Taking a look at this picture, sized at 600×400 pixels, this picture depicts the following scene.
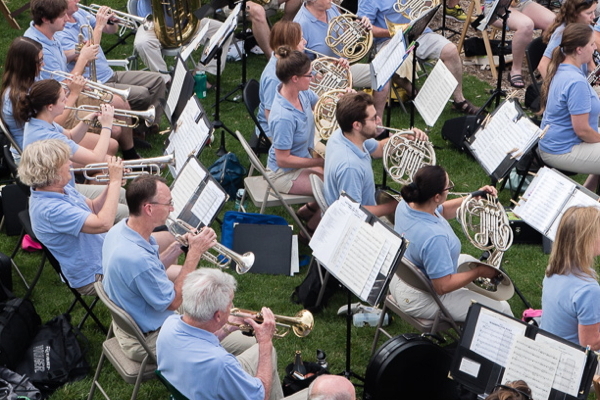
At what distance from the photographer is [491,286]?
5.55 meters

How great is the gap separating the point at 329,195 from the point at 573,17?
3838 millimetres

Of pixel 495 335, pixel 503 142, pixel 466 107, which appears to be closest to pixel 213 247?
pixel 495 335

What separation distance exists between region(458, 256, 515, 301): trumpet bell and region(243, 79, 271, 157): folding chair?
262 cm

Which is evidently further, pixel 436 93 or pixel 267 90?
pixel 267 90

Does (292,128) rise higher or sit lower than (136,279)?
lower

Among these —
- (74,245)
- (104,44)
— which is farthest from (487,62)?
(74,245)

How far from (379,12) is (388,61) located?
1.90 meters

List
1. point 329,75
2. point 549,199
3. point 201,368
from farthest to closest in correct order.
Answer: point 329,75
point 549,199
point 201,368

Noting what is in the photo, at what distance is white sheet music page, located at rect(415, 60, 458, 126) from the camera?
286 inches

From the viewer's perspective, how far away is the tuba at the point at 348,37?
28.2ft

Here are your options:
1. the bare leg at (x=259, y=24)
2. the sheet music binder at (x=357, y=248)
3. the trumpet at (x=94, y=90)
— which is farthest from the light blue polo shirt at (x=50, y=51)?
the sheet music binder at (x=357, y=248)

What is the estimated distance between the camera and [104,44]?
11227mm

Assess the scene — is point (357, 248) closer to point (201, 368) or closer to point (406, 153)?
point (201, 368)

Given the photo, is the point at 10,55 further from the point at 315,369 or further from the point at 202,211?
the point at 315,369
